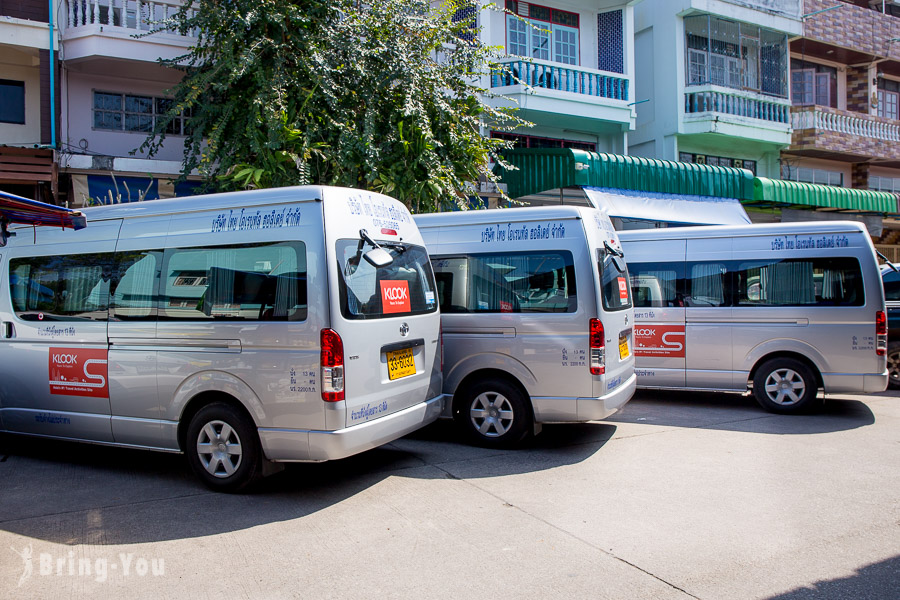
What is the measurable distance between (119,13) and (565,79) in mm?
9696

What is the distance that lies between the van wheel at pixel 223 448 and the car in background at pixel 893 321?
366 inches

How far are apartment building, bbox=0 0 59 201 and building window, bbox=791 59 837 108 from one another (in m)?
20.7

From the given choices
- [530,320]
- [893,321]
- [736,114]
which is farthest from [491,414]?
[736,114]

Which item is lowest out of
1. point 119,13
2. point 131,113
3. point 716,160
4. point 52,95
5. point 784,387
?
point 784,387

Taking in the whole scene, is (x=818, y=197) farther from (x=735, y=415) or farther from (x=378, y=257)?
(x=378, y=257)

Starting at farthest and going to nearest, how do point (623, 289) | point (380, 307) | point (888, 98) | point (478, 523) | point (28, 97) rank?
1. point (888, 98)
2. point (28, 97)
3. point (623, 289)
4. point (380, 307)
5. point (478, 523)

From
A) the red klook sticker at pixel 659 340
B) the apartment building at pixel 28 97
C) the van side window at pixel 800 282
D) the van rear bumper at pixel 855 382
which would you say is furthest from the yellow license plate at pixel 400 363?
A: the apartment building at pixel 28 97

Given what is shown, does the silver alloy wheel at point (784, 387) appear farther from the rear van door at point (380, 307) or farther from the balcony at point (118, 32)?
the balcony at point (118, 32)

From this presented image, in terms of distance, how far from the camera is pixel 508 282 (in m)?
6.74

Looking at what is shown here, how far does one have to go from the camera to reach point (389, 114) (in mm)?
10914

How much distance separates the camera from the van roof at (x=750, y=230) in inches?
326

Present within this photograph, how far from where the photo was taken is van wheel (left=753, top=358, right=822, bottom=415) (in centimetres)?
824

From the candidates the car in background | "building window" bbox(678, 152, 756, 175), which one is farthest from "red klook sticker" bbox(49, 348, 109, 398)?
"building window" bbox(678, 152, 756, 175)

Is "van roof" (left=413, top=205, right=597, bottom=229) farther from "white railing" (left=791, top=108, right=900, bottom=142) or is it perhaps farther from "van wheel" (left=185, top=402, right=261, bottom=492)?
"white railing" (left=791, top=108, right=900, bottom=142)
